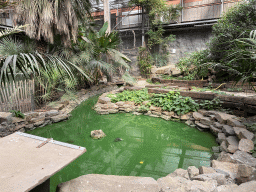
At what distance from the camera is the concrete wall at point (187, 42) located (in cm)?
1102

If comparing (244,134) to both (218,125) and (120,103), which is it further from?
(120,103)

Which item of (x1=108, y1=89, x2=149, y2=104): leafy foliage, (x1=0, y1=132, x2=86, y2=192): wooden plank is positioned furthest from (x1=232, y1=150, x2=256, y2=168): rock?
(x1=108, y1=89, x2=149, y2=104): leafy foliage

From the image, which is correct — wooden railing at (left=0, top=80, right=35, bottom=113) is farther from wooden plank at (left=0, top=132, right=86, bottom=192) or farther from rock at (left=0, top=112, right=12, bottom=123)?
wooden plank at (left=0, top=132, right=86, bottom=192)

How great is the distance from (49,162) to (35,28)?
5181mm

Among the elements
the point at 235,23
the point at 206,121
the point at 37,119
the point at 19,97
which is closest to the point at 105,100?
the point at 37,119

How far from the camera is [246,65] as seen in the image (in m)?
2.29

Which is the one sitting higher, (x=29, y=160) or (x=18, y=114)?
(x=29, y=160)

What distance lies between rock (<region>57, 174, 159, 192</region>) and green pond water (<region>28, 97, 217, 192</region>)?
0.80m

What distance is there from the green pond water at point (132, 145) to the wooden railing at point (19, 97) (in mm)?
988

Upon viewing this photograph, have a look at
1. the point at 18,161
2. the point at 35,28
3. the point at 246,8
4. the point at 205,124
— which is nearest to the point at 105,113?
the point at 205,124

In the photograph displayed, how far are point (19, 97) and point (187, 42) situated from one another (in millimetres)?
10804

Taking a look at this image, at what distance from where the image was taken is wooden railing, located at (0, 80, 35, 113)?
4418mm

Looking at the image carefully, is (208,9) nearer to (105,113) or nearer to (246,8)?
(246,8)

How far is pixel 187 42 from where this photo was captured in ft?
37.9
